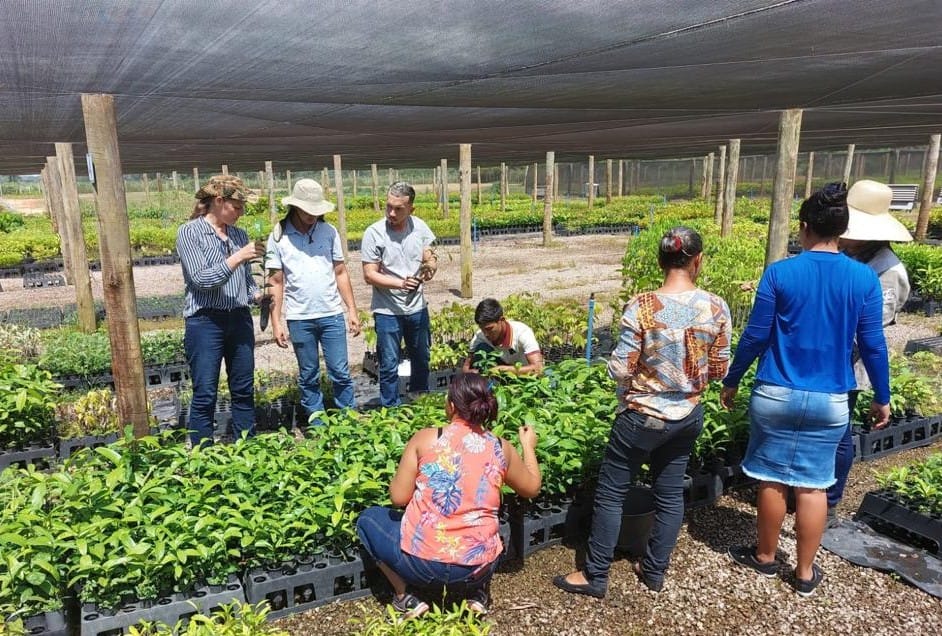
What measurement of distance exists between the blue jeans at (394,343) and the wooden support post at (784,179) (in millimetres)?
2591

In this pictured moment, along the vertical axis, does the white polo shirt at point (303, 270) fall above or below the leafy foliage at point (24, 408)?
above

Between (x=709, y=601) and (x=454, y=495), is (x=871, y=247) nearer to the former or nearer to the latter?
(x=709, y=601)

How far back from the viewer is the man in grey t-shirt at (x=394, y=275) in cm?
410

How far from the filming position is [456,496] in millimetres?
2195

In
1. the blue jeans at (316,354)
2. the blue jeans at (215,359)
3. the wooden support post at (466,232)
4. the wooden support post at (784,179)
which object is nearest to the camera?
the blue jeans at (215,359)

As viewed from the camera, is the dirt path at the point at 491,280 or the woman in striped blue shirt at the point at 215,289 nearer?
the woman in striped blue shirt at the point at 215,289

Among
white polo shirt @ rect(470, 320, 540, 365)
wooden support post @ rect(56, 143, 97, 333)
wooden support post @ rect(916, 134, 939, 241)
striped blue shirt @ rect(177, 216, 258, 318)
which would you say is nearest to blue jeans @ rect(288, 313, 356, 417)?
striped blue shirt @ rect(177, 216, 258, 318)

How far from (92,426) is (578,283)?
8372 millimetres

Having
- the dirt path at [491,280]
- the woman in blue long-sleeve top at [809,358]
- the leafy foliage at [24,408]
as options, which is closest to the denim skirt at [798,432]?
the woman in blue long-sleeve top at [809,358]

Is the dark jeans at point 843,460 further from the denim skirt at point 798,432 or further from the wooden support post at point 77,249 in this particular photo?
the wooden support post at point 77,249

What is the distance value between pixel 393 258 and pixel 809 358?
2514 millimetres

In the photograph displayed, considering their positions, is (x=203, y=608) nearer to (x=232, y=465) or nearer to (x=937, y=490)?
(x=232, y=465)

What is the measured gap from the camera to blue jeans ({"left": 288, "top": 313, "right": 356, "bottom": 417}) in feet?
12.7

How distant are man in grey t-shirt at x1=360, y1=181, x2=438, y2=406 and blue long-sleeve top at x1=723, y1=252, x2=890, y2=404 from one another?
85.1 inches
